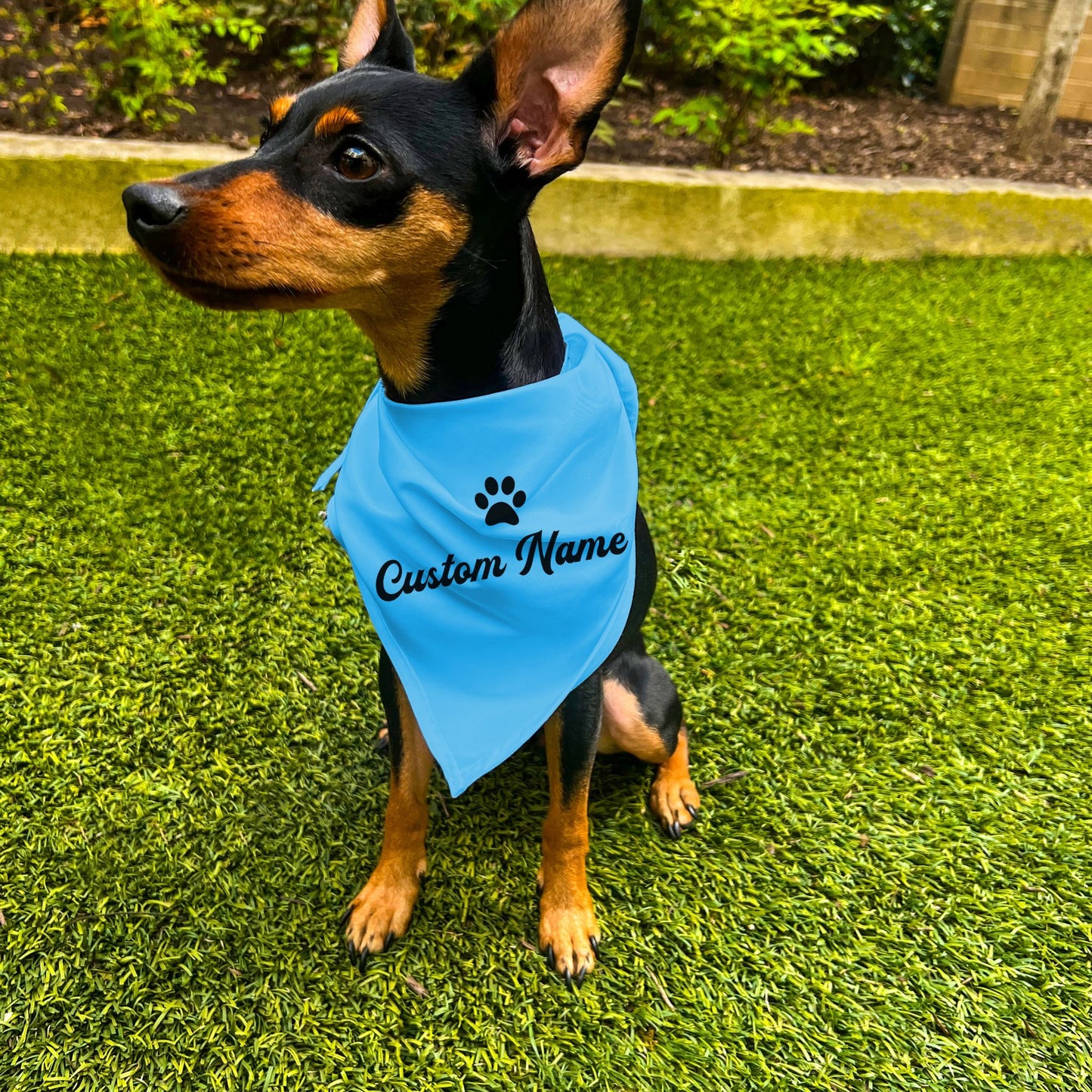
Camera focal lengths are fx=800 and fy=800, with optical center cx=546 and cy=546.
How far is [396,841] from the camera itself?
6.66ft

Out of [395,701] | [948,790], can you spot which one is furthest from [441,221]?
[948,790]

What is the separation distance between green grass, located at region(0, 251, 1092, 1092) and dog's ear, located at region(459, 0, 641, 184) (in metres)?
1.68

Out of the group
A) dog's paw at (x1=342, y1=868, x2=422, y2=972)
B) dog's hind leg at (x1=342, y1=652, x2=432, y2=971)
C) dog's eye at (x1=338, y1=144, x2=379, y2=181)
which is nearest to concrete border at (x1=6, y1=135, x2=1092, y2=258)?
dog's eye at (x1=338, y1=144, x2=379, y2=181)

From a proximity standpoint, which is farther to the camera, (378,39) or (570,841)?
(570,841)

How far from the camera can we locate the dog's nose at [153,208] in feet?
4.53

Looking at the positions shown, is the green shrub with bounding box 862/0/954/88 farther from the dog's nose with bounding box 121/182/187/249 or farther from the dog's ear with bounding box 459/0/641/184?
the dog's nose with bounding box 121/182/187/249

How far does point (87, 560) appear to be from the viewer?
2.79 m

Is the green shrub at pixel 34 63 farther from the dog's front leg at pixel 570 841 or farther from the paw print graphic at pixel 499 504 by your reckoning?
the dog's front leg at pixel 570 841

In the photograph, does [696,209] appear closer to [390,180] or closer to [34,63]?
[390,180]

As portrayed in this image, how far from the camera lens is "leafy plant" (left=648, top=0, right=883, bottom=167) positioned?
16.5 feet

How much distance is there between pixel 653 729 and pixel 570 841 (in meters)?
0.37

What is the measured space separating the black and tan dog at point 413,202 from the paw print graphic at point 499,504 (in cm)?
21

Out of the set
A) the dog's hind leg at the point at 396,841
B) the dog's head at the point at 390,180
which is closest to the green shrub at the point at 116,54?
the dog's head at the point at 390,180

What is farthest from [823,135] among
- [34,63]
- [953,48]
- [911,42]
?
[34,63]
